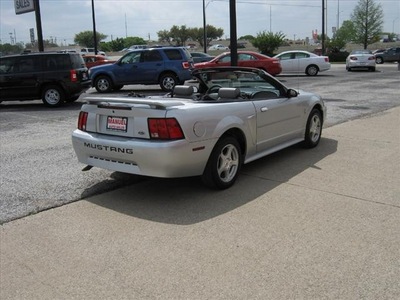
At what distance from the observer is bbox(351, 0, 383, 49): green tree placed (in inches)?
2783

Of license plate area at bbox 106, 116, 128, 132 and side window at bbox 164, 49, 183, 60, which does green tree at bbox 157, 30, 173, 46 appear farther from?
license plate area at bbox 106, 116, 128, 132

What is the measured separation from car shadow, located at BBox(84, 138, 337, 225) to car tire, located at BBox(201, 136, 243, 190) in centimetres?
12

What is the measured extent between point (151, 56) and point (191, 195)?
13565mm

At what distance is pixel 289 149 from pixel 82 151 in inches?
138

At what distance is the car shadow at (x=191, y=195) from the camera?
4562 mm

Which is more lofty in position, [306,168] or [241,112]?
[241,112]

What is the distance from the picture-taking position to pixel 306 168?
6.12 meters

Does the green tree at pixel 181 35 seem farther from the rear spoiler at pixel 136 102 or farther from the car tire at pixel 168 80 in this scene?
the rear spoiler at pixel 136 102

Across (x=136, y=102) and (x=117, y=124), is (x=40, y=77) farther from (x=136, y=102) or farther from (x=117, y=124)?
(x=136, y=102)

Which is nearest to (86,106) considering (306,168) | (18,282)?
(18,282)

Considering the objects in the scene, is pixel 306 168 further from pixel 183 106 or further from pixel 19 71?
pixel 19 71

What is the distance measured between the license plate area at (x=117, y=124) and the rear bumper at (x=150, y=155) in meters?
0.10

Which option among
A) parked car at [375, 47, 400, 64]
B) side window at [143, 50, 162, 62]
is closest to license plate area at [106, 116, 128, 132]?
side window at [143, 50, 162, 62]

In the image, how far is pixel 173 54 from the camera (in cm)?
1761
